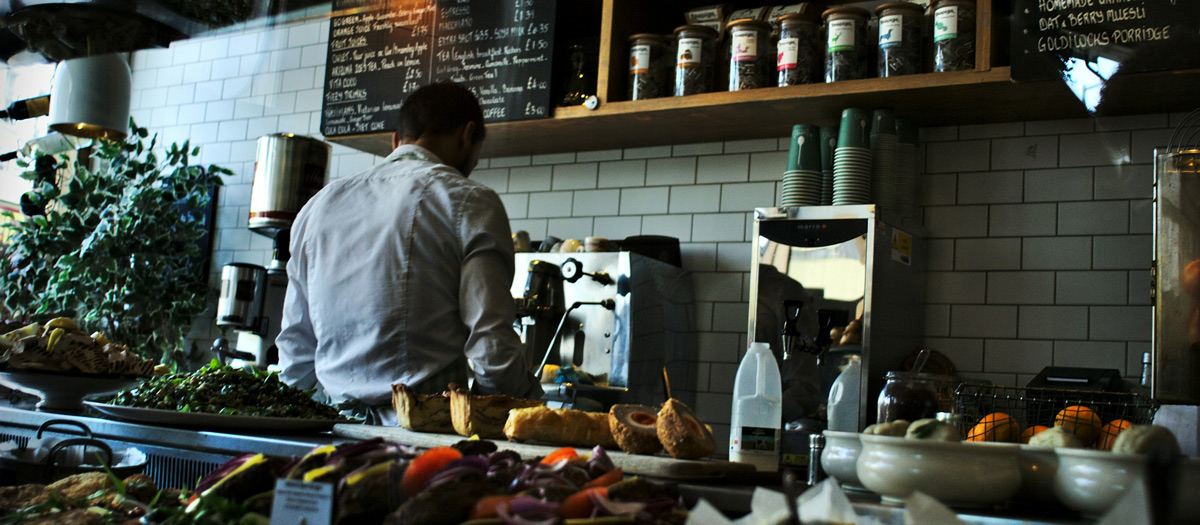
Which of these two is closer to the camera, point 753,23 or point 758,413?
point 758,413

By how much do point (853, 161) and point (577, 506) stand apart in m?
2.49

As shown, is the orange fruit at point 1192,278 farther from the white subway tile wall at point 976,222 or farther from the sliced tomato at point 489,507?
the sliced tomato at point 489,507

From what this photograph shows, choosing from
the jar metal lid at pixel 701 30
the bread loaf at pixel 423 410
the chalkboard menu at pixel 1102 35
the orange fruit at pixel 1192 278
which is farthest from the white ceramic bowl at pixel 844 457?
the jar metal lid at pixel 701 30

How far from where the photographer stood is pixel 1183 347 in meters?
1.87

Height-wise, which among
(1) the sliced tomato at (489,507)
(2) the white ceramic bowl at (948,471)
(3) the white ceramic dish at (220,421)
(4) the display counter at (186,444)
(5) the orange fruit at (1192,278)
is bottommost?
(4) the display counter at (186,444)

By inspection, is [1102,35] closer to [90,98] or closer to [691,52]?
[691,52]

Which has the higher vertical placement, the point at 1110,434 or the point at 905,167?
the point at 905,167

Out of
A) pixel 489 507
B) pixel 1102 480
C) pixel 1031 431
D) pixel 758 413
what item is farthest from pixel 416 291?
pixel 1102 480

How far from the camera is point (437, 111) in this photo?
2389 mm

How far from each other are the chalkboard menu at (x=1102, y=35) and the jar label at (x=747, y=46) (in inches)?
32.0

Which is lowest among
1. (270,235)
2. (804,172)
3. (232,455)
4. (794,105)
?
(232,455)

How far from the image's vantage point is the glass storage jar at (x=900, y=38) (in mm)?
3029

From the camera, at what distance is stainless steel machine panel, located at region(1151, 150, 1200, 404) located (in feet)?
6.10

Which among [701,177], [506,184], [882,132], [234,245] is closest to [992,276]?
[882,132]
